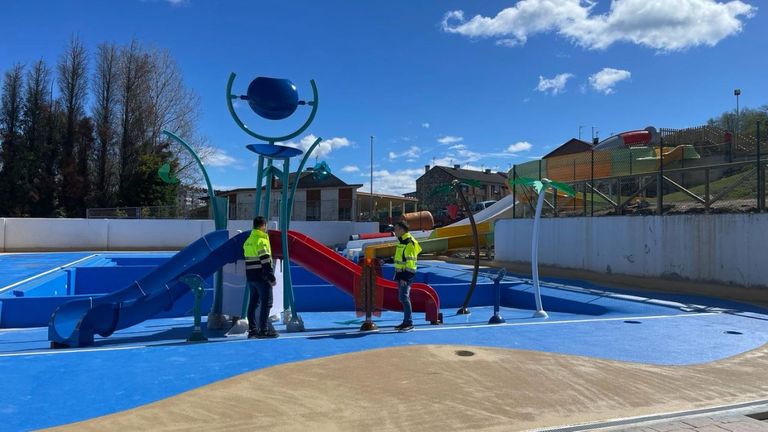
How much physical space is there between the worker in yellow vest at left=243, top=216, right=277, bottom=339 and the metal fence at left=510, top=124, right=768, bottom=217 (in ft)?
37.7

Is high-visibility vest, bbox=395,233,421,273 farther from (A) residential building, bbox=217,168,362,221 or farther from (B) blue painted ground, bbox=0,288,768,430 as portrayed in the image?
(A) residential building, bbox=217,168,362,221

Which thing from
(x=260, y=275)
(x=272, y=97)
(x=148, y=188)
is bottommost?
(x=260, y=275)

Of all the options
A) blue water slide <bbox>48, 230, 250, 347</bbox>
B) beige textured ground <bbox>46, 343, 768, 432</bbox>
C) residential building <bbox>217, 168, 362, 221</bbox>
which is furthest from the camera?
residential building <bbox>217, 168, 362, 221</bbox>

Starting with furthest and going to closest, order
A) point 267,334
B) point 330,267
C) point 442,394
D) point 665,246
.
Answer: point 665,246, point 330,267, point 267,334, point 442,394

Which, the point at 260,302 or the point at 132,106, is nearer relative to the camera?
the point at 260,302

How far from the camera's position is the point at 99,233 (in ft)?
104

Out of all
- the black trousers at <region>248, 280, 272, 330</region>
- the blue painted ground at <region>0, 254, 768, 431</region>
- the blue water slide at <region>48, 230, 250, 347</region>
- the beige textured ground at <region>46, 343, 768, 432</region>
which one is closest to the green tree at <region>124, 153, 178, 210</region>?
the blue painted ground at <region>0, 254, 768, 431</region>

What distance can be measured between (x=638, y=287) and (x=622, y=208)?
3346mm

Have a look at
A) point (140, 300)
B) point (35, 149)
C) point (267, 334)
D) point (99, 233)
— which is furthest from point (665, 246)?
point (35, 149)

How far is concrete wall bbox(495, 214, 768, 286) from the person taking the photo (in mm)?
12508

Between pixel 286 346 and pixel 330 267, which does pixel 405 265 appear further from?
pixel 286 346

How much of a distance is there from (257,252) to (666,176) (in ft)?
44.6

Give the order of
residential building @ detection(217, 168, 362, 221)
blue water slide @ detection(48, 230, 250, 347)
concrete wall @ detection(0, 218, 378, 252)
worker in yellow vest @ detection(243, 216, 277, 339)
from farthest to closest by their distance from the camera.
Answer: residential building @ detection(217, 168, 362, 221)
concrete wall @ detection(0, 218, 378, 252)
worker in yellow vest @ detection(243, 216, 277, 339)
blue water slide @ detection(48, 230, 250, 347)

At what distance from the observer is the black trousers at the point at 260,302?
26.0ft
